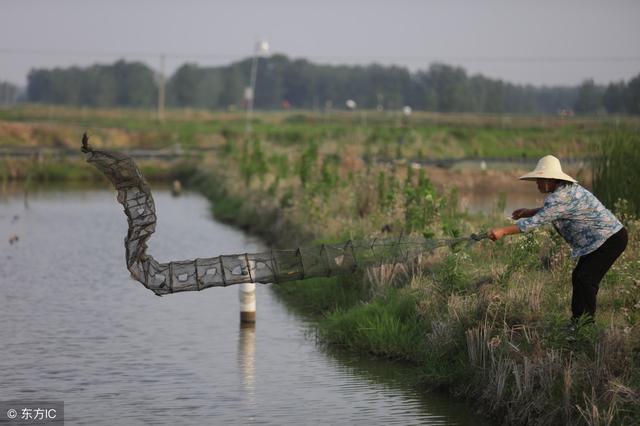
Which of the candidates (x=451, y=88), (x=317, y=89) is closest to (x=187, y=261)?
(x=451, y=88)

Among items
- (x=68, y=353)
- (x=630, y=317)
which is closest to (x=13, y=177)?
(x=68, y=353)

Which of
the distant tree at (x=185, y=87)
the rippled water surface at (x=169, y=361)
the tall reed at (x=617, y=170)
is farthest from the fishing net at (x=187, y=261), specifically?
the distant tree at (x=185, y=87)

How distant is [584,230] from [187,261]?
3.97 meters

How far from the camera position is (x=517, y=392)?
11.3 m

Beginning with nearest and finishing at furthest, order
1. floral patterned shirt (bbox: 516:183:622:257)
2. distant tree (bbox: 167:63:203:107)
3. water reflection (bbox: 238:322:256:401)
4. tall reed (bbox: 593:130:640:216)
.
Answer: floral patterned shirt (bbox: 516:183:622:257)
water reflection (bbox: 238:322:256:401)
tall reed (bbox: 593:130:640:216)
distant tree (bbox: 167:63:203:107)

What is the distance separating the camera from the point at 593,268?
11375 millimetres

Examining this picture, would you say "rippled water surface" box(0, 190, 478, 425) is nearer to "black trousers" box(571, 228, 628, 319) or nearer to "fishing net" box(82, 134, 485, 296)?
"fishing net" box(82, 134, 485, 296)

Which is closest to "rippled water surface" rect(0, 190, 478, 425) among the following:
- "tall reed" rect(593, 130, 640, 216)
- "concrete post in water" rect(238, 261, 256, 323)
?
"concrete post in water" rect(238, 261, 256, 323)

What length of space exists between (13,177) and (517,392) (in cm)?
3899

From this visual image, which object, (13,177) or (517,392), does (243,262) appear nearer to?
(517,392)

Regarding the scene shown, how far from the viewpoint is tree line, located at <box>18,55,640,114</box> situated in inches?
2741

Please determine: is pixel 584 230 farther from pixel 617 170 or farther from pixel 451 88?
pixel 451 88

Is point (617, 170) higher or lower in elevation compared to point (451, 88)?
lower

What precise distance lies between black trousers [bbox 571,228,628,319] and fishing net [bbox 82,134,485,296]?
1.26 meters
